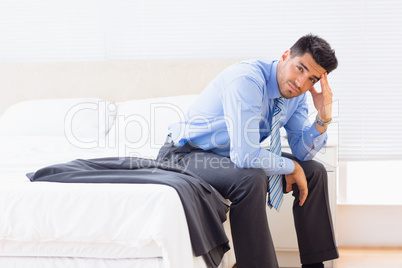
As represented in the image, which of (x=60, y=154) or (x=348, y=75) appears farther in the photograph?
(x=348, y=75)

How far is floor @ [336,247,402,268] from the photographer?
250cm

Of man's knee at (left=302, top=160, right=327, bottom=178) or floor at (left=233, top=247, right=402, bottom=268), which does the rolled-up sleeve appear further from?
floor at (left=233, top=247, right=402, bottom=268)

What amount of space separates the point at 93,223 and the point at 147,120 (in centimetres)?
139

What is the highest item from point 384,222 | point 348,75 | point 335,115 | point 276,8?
point 276,8

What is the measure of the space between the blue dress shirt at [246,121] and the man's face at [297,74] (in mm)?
47

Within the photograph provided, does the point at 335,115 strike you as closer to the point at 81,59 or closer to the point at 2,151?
the point at 81,59

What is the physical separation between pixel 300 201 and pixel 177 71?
54.6 inches

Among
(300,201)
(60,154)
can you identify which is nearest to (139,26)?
(60,154)

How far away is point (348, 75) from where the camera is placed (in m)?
2.98

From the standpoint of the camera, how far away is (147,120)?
8.97ft

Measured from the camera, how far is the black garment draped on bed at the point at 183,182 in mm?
1470

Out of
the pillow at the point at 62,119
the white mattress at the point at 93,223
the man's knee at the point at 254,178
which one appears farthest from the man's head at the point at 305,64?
the pillow at the point at 62,119

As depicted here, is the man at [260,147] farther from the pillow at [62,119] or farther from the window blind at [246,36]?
the window blind at [246,36]

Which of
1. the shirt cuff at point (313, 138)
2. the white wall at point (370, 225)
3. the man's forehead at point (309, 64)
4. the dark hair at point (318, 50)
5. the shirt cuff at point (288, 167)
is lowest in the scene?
the white wall at point (370, 225)
